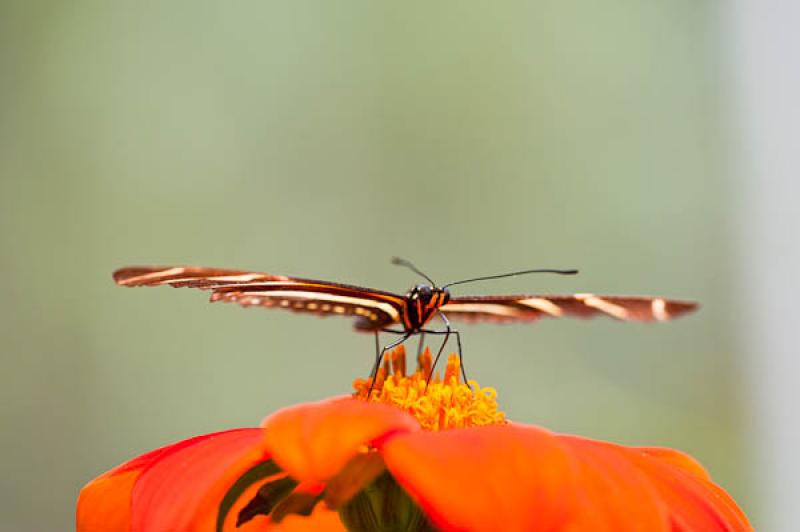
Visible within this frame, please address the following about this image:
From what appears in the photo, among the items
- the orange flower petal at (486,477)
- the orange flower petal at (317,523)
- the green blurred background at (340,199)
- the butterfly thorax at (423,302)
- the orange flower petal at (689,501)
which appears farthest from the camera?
the green blurred background at (340,199)

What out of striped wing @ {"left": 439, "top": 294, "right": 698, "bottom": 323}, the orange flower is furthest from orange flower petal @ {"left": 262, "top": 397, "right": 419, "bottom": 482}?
striped wing @ {"left": 439, "top": 294, "right": 698, "bottom": 323}

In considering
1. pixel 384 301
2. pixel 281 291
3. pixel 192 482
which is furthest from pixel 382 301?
pixel 192 482

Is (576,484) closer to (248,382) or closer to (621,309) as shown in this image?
(621,309)

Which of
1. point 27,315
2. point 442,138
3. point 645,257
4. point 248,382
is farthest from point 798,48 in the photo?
point 27,315

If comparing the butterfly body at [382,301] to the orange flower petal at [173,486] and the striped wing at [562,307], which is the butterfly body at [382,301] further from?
the orange flower petal at [173,486]

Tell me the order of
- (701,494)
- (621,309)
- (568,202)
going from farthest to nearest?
1. (568,202)
2. (621,309)
3. (701,494)

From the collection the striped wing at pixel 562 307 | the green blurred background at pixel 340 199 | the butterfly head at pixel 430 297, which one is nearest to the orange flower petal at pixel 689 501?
the striped wing at pixel 562 307
